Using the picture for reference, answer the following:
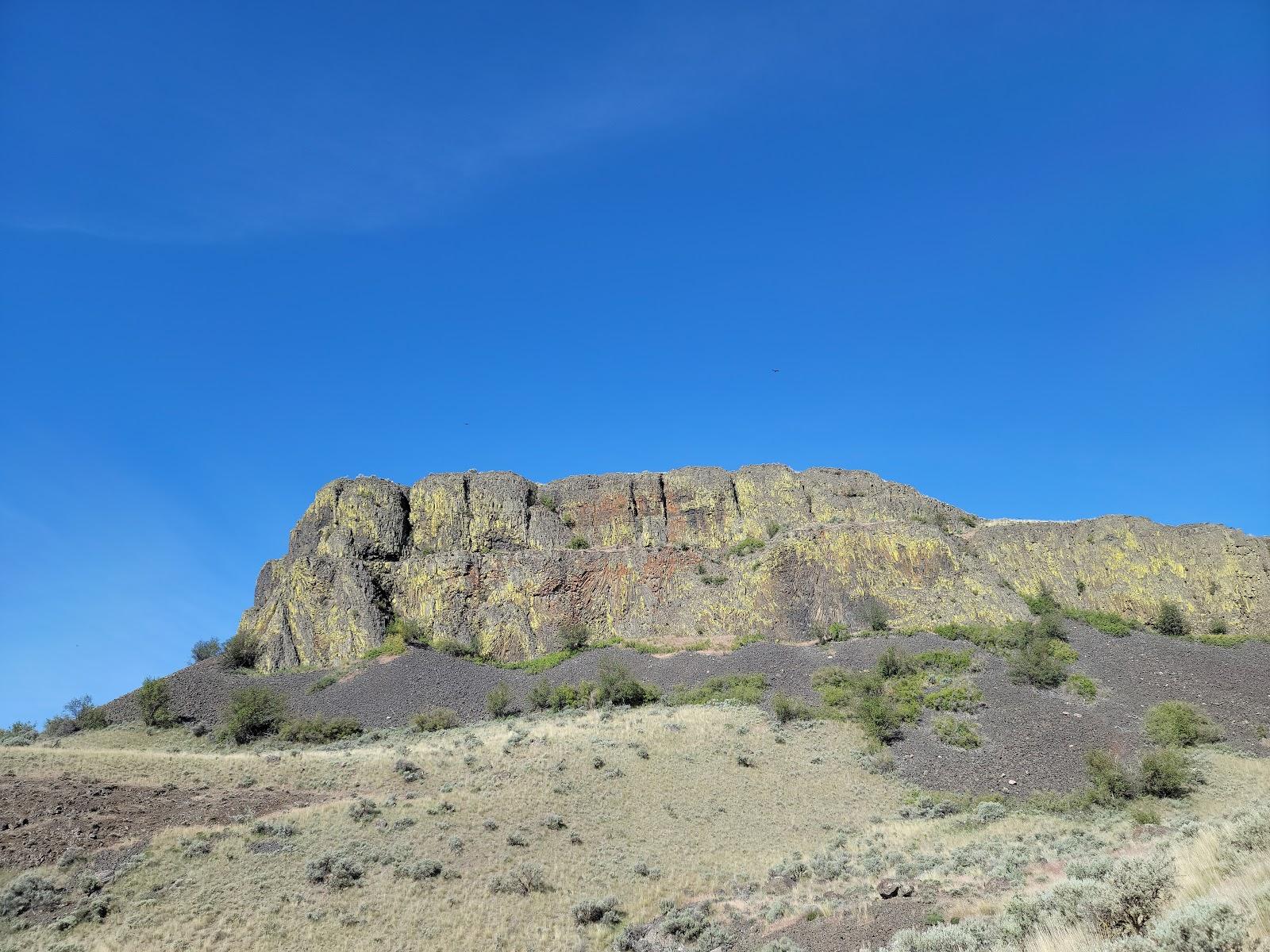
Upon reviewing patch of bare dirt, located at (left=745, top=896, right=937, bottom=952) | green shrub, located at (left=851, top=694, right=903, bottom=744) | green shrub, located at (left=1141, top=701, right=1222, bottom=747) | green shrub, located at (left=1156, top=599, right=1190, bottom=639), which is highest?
green shrub, located at (left=1156, top=599, right=1190, bottom=639)

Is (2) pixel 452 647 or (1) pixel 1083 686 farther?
(2) pixel 452 647

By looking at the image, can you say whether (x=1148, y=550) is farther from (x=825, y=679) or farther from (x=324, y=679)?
(x=324, y=679)

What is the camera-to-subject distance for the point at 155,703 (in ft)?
132

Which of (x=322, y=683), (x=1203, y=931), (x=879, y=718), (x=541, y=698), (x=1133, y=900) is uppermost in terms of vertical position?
(x=322, y=683)

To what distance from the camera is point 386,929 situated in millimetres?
16938

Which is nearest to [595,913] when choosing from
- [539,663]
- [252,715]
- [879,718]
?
[879,718]

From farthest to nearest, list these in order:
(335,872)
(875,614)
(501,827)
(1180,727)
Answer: (875,614) < (1180,727) < (501,827) < (335,872)

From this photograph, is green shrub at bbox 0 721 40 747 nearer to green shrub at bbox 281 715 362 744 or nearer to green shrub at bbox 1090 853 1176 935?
green shrub at bbox 281 715 362 744

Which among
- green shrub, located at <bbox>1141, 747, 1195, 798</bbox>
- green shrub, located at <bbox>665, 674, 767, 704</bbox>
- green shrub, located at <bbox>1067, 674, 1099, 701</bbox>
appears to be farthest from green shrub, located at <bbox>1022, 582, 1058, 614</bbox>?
green shrub, located at <bbox>1141, 747, 1195, 798</bbox>

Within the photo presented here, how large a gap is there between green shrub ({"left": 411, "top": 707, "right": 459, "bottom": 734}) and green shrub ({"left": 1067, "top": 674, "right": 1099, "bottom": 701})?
94.5ft

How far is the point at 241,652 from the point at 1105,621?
1965 inches

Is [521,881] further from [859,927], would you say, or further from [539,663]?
[539,663]

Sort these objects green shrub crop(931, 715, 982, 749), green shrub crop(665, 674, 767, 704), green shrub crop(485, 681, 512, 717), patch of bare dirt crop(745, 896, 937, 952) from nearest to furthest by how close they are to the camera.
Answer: patch of bare dirt crop(745, 896, 937, 952) < green shrub crop(931, 715, 982, 749) < green shrub crop(665, 674, 767, 704) < green shrub crop(485, 681, 512, 717)

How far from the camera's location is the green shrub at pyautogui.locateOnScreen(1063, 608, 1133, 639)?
40844 millimetres
